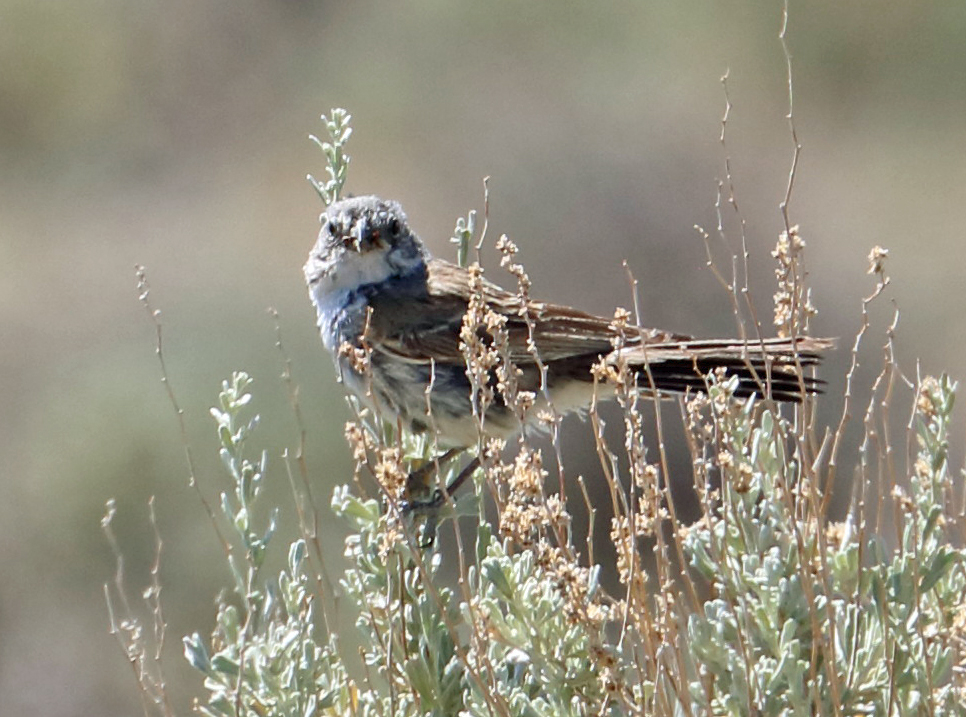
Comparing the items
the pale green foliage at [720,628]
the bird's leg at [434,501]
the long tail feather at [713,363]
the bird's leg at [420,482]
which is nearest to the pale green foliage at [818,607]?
the pale green foliage at [720,628]

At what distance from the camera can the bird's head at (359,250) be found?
5.73 meters

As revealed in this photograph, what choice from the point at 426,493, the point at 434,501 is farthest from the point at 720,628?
the point at 426,493

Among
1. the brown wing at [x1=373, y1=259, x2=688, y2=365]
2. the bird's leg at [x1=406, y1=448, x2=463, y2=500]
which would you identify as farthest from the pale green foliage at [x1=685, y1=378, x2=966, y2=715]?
the brown wing at [x1=373, y1=259, x2=688, y2=365]

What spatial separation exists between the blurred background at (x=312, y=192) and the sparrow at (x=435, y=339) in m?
4.21

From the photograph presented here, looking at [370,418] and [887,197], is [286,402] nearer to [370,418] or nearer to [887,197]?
[370,418]

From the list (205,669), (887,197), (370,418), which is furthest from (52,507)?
(887,197)

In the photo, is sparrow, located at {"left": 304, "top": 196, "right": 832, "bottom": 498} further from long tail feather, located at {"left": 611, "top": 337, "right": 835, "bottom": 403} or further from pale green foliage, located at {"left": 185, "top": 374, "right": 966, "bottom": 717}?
pale green foliage, located at {"left": 185, "top": 374, "right": 966, "bottom": 717}

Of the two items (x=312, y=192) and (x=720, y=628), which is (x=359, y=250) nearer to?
(x=720, y=628)

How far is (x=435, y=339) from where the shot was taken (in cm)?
559

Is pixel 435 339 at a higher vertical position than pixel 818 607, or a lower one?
higher

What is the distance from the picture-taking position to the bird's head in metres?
5.73

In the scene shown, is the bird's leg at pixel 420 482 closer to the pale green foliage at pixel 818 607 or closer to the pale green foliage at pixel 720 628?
the pale green foliage at pixel 720 628

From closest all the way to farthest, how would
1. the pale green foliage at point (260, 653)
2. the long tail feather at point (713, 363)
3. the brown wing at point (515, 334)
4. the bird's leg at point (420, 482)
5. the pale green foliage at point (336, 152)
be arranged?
1. the pale green foliage at point (260, 653)
2. the pale green foliage at point (336, 152)
3. the long tail feather at point (713, 363)
4. the bird's leg at point (420, 482)
5. the brown wing at point (515, 334)

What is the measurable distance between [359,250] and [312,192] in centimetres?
1033
